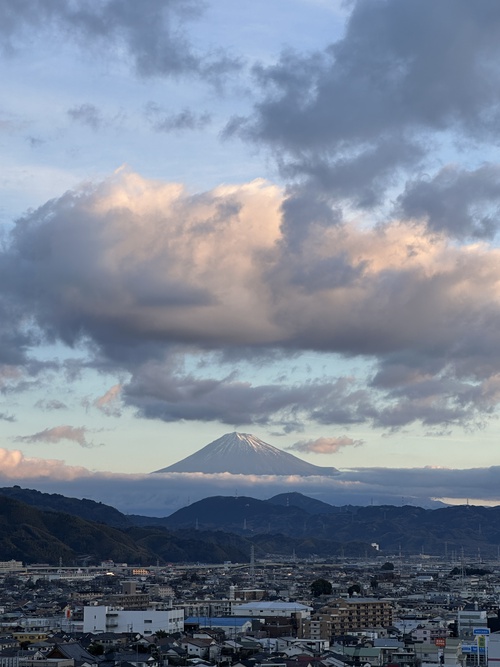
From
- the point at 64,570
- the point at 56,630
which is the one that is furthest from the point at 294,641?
the point at 64,570

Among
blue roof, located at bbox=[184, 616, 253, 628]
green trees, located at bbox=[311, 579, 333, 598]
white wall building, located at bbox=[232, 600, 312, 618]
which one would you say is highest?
green trees, located at bbox=[311, 579, 333, 598]

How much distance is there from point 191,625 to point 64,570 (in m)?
76.3

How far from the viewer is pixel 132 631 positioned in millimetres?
57812

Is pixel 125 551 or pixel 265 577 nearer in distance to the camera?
pixel 265 577

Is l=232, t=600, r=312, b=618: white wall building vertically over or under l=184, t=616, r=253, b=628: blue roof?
over

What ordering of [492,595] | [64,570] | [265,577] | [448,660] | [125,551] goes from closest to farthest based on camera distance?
[448,660]
[492,595]
[265,577]
[64,570]
[125,551]

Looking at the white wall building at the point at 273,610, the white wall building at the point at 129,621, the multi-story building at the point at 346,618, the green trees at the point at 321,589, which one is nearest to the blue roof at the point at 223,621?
the white wall building at the point at 273,610

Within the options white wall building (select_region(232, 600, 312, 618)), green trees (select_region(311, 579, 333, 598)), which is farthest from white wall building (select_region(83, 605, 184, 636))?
green trees (select_region(311, 579, 333, 598))

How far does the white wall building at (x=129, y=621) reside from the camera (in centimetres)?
5809

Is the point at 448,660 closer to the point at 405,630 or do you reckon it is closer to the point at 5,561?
the point at 405,630

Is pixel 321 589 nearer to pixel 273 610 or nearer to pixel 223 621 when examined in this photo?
pixel 273 610

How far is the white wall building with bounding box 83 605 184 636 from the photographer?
5809 cm

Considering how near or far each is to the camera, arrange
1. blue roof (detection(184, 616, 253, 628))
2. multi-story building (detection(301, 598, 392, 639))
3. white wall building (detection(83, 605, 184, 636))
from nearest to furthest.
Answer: white wall building (detection(83, 605, 184, 636)) → multi-story building (detection(301, 598, 392, 639)) → blue roof (detection(184, 616, 253, 628))

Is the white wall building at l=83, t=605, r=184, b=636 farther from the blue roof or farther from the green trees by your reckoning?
the green trees
